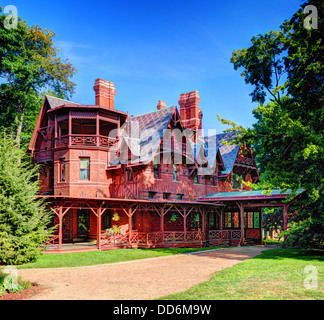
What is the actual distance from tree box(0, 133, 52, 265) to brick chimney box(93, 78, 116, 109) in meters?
13.9

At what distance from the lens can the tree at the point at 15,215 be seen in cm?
1480

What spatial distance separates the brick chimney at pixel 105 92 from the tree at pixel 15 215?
1391cm

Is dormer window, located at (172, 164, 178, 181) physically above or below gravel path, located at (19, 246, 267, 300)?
above

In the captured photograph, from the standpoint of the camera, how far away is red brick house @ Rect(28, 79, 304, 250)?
25219mm

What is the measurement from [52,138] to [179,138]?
34.4 feet

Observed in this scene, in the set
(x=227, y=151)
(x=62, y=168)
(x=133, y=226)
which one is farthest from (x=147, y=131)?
(x=227, y=151)

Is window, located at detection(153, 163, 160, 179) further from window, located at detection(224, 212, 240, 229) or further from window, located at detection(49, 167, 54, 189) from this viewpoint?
window, located at detection(224, 212, 240, 229)

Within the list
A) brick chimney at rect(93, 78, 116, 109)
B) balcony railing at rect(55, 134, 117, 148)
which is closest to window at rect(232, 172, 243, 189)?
balcony railing at rect(55, 134, 117, 148)

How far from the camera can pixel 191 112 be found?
116 ft

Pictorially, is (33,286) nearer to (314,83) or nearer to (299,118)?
(299,118)

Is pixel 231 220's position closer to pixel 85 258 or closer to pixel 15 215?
pixel 85 258

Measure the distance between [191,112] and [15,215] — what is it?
2368 centimetres

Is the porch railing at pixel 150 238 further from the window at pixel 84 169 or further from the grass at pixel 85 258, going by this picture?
the window at pixel 84 169
